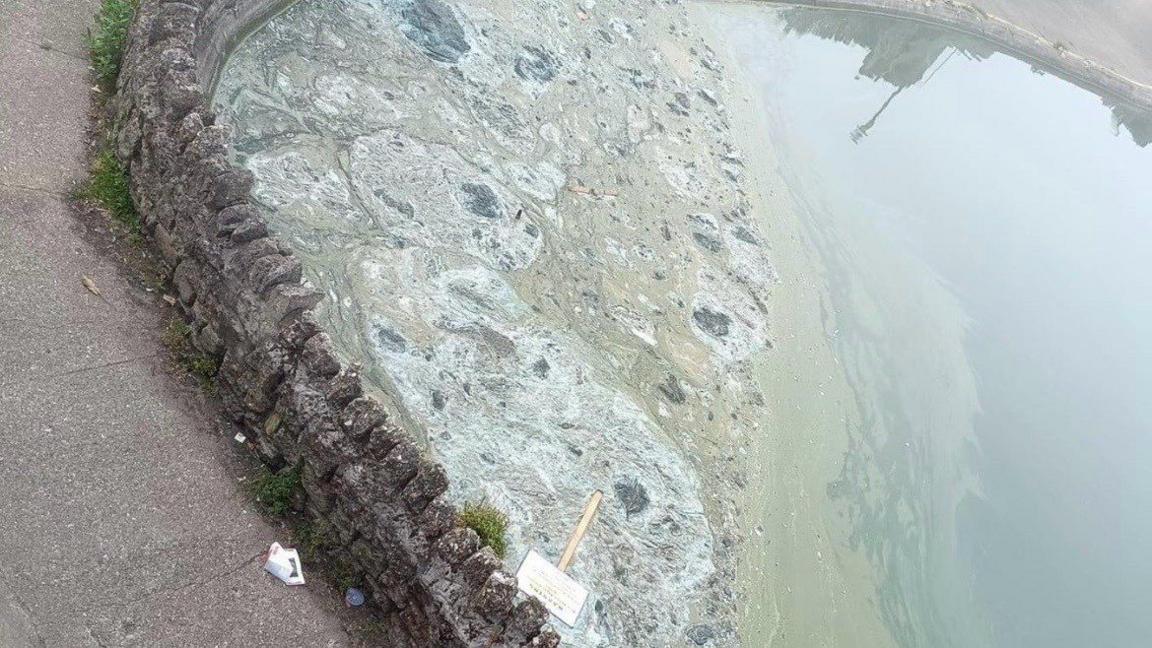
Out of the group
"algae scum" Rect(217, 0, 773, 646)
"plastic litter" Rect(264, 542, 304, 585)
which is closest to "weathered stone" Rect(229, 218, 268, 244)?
"plastic litter" Rect(264, 542, 304, 585)

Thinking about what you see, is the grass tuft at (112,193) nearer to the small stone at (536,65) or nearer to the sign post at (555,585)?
the sign post at (555,585)

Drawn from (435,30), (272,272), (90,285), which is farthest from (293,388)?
(435,30)

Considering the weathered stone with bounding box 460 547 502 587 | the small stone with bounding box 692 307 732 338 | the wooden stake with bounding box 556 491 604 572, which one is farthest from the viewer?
the small stone with bounding box 692 307 732 338

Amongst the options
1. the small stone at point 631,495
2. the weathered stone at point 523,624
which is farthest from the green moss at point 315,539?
the small stone at point 631,495

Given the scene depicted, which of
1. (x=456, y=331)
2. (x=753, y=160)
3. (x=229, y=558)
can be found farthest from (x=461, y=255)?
(x=753, y=160)

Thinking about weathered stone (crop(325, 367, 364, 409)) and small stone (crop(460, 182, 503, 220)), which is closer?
weathered stone (crop(325, 367, 364, 409))

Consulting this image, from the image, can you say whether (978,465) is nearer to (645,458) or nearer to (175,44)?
(645,458)

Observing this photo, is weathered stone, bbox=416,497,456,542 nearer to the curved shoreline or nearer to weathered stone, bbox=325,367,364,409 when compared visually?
weathered stone, bbox=325,367,364,409
